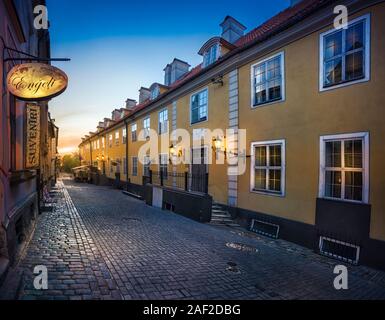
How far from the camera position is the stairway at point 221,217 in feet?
34.9

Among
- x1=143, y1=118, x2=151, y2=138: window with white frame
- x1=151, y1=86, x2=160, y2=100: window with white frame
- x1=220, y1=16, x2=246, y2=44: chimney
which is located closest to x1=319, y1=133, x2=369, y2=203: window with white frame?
x1=220, y1=16, x2=246, y2=44: chimney

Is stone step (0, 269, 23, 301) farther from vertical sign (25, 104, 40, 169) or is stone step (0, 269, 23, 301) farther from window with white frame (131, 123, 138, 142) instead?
window with white frame (131, 123, 138, 142)

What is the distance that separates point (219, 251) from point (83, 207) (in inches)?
363

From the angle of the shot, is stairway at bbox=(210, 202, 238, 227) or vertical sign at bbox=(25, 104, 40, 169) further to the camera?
stairway at bbox=(210, 202, 238, 227)

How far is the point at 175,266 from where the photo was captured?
5695 millimetres

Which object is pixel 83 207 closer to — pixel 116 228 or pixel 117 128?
pixel 116 228

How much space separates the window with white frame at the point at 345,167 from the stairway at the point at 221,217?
4242 millimetres

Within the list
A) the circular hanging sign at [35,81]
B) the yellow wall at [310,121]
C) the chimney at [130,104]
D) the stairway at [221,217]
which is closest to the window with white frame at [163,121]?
the stairway at [221,217]

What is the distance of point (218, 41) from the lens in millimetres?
11984

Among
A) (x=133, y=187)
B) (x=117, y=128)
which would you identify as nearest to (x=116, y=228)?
(x=133, y=187)

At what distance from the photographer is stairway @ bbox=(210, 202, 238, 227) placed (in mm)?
10648

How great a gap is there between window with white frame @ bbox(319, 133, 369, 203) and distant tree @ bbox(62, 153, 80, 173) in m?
56.8

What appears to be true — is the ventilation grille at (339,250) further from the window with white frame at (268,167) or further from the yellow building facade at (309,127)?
the window with white frame at (268,167)

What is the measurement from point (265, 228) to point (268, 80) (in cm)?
566
